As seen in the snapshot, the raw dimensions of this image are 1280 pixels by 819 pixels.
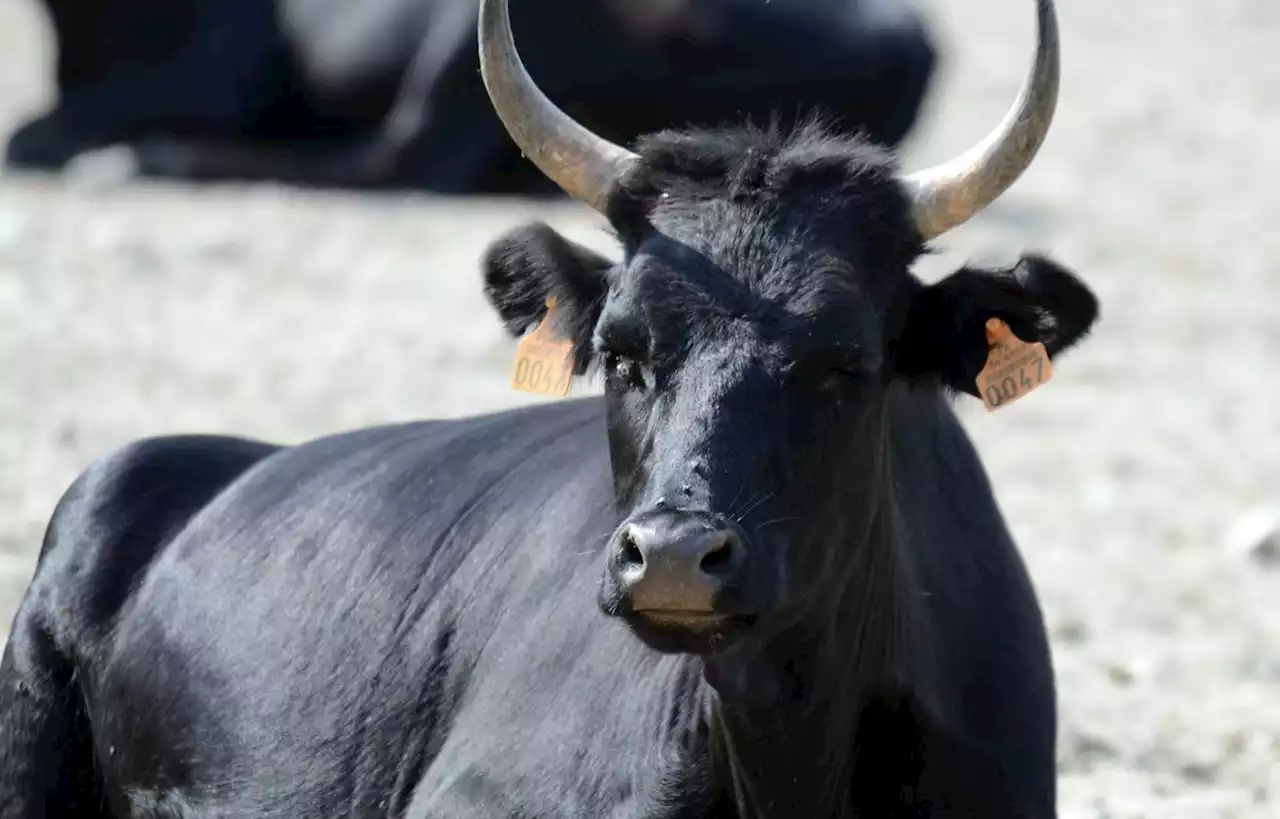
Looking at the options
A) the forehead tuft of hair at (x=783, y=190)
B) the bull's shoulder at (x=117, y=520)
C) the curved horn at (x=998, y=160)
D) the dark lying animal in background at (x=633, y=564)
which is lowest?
the bull's shoulder at (x=117, y=520)

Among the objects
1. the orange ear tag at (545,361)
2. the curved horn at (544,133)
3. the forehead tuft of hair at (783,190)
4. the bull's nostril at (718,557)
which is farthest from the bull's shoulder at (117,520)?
the bull's nostril at (718,557)

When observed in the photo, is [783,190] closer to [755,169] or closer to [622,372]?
[755,169]

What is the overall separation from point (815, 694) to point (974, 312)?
880 millimetres

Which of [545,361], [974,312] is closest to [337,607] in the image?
[545,361]

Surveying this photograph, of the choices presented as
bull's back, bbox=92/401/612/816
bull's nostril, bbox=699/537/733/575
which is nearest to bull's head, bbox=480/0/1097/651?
bull's nostril, bbox=699/537/733/575

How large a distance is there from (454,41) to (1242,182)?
5367 mm

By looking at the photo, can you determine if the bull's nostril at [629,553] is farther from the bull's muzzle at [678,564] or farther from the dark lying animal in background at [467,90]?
the dark lying animal in background at [467,90]

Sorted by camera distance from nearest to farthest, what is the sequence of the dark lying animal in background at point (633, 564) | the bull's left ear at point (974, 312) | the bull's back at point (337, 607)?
the dark lying animal in background at point (633, 564)
the bull's left ear at point (974, 312)
the bull's back at point (337, 607)

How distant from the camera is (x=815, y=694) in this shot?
17.6ft

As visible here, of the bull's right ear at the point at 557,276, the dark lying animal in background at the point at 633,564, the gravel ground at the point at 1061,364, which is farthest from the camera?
the gravel ground at the point at 1061,364

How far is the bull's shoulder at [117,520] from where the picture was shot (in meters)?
7.05

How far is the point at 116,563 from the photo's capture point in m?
7.09

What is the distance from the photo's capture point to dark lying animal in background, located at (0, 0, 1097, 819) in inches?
199

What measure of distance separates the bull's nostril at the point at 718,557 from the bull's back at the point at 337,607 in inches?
58.8
